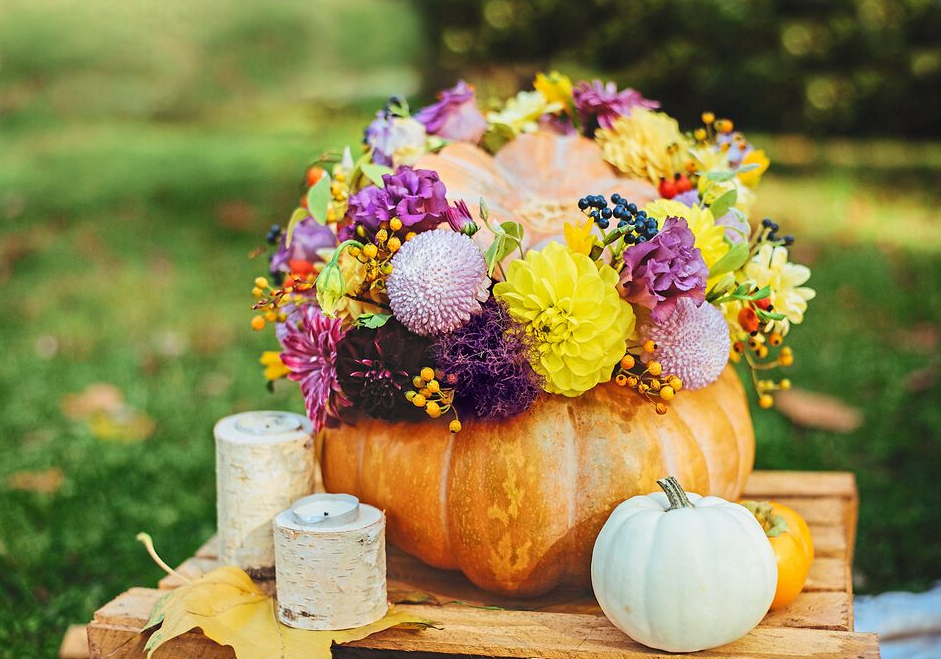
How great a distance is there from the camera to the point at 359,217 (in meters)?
1.98

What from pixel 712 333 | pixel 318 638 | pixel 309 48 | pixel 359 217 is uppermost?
pixel 309 48

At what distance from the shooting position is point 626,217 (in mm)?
1899

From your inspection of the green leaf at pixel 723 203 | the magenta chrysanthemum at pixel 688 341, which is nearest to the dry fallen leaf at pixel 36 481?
the magenta chrysanthemum at pixel 688 341

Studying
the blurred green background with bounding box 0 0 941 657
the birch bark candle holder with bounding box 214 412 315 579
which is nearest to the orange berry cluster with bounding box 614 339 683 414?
the birch bark candle holder with bounding box 214 412 315 579

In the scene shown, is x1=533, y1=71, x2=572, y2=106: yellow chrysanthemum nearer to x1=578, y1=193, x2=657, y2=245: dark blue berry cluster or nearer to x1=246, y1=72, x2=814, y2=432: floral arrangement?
x1=246, y1=72, x2=814, y2=432: floral arrangement

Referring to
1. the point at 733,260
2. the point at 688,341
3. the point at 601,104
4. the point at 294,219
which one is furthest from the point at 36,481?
the point at 733,260

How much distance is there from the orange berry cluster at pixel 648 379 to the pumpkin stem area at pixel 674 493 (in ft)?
0.44

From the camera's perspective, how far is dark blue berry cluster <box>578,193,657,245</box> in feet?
6.20

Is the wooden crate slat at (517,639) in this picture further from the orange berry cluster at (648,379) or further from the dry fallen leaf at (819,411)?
the dry fallen leaf at (819,411)

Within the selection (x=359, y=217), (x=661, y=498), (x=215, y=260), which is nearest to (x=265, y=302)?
(x=359, y=217)

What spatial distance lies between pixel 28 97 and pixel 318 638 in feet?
26.7

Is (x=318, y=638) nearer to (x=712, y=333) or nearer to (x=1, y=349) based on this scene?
(x=712, y=333)

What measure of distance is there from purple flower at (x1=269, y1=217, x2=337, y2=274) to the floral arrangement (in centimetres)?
3

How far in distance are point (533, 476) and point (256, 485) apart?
0.54 metres
